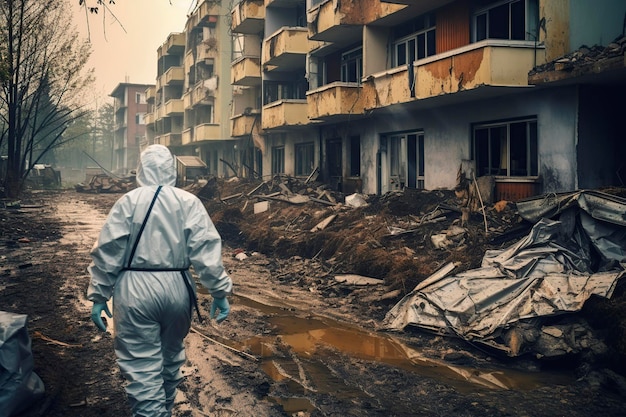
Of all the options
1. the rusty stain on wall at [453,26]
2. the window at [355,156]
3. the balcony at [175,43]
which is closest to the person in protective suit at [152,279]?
the rusty stain on wall at [453,26]

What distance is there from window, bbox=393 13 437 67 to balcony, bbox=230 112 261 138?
41.2ft

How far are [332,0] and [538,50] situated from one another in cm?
871

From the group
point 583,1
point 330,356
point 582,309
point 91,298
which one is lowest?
point 330,356

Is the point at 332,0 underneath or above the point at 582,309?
above

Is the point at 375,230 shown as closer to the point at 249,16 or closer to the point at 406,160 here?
the point at 406,160

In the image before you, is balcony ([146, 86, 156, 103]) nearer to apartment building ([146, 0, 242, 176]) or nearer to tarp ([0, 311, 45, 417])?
apartment building ([146, 0, 242, 176])

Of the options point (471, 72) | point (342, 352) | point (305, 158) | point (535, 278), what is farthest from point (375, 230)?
point (305, 158)

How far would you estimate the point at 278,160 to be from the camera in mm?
29812

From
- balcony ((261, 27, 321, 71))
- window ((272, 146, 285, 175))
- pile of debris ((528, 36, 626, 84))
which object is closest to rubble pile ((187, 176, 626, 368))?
pile of debris ((528, 36, 626, 84))

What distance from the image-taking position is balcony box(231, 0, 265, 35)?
28344mm

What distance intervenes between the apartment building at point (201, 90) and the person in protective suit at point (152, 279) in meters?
26.7

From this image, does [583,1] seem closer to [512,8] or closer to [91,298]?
[512,8]

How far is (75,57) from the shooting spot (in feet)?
96.3

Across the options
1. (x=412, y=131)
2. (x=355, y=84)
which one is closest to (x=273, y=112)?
(x=355, y=84)
